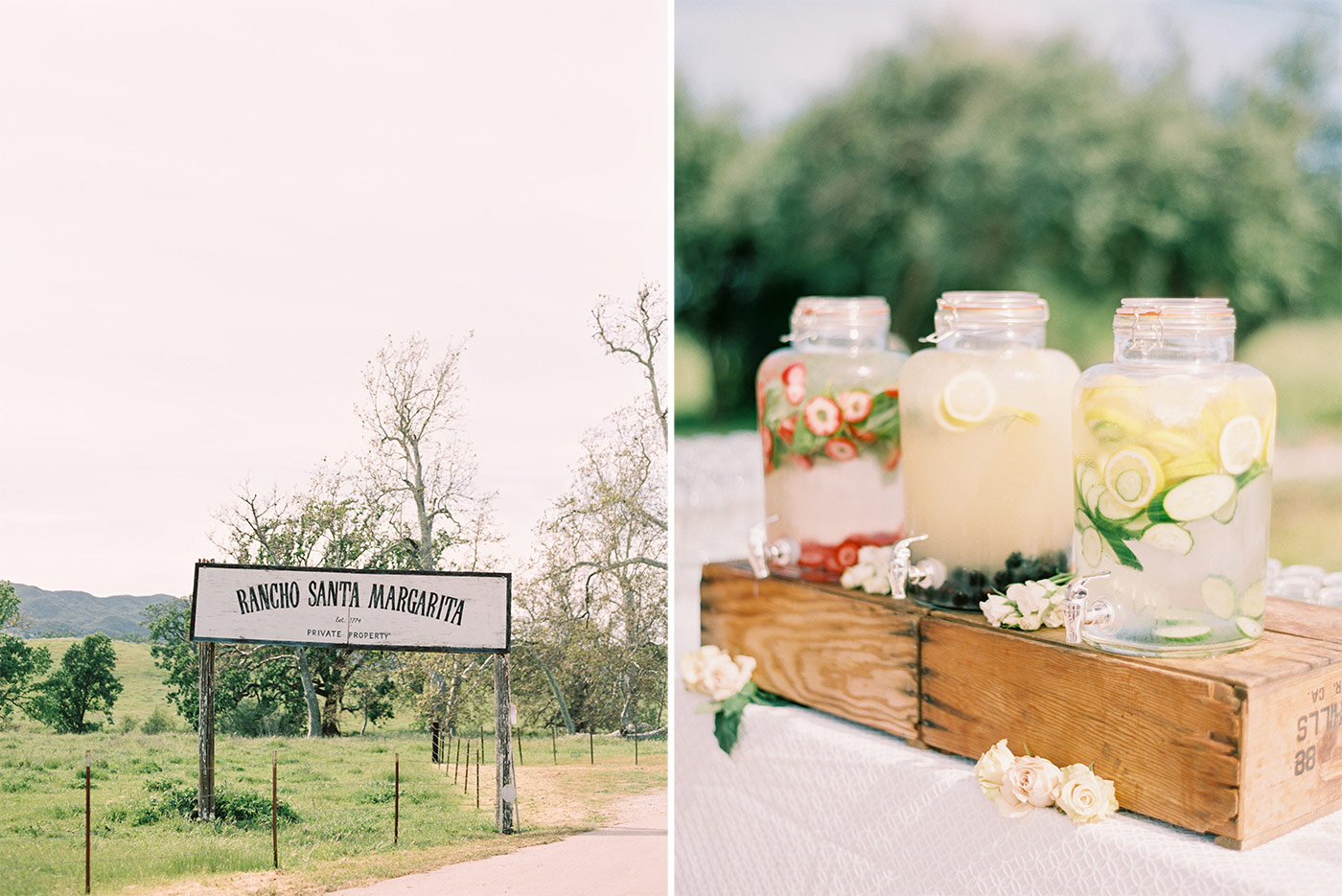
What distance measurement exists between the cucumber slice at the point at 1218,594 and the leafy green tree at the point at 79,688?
1.70 meters

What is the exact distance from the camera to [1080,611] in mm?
794

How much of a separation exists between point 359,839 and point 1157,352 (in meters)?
1.55

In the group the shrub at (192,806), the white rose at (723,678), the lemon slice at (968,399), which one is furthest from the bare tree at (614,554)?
the lemon slice at (968,399)

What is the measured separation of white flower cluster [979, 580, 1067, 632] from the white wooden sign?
1025 millimetres

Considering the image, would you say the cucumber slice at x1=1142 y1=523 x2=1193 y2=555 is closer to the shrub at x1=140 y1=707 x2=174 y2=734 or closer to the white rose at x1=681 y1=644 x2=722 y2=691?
the white rose at x1=681 y1=644 x2=722 y2=691

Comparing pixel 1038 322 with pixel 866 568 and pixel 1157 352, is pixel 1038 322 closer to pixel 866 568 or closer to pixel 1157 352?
pixel 1157 352

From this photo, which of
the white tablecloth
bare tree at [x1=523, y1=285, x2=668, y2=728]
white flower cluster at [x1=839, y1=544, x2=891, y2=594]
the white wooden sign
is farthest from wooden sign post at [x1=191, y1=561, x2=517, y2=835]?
white flower cluster at [x1=839, y1=544, x2=891, y2=594]

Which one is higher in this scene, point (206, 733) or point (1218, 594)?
point (1218, 594)

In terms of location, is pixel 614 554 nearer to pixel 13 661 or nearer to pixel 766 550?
pixel 766 550

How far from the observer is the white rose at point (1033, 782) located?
2.63 feet

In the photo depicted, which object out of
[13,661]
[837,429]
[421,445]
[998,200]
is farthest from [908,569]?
[998,200]

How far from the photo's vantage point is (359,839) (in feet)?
5.84

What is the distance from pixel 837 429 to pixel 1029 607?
0.90ft

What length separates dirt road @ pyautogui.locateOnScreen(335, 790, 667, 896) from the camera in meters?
1.76
